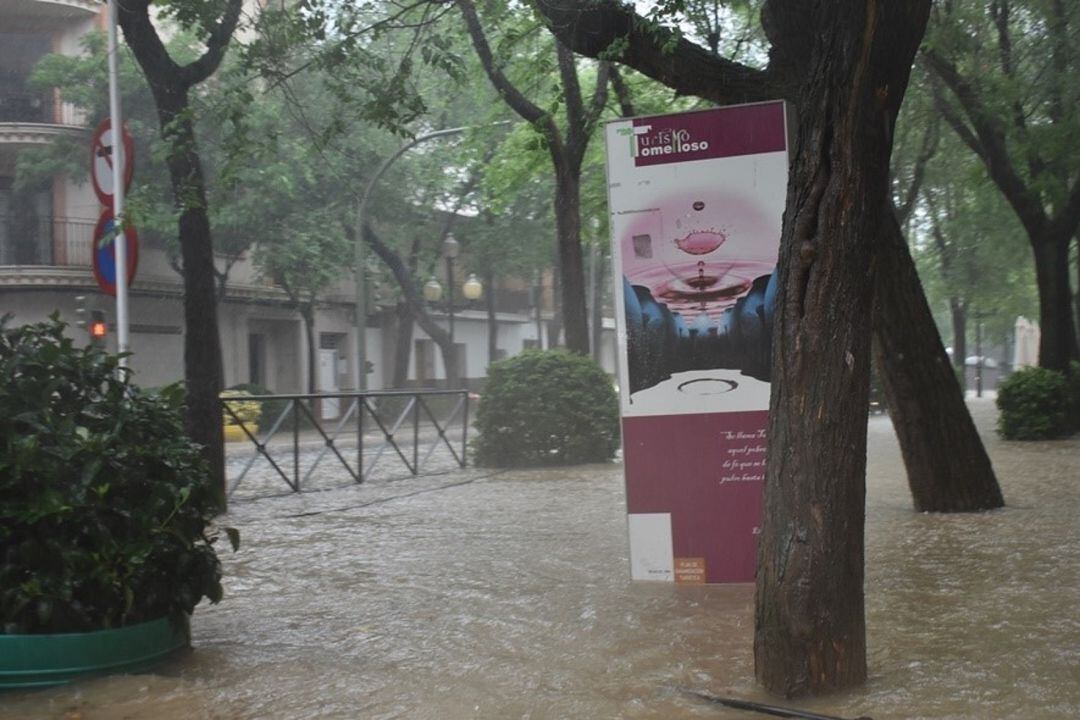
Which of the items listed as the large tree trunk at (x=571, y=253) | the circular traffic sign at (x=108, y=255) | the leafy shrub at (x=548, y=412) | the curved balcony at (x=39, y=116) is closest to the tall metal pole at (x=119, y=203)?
the circular traffic sign at (x=108, y=255)

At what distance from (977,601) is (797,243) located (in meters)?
2.90

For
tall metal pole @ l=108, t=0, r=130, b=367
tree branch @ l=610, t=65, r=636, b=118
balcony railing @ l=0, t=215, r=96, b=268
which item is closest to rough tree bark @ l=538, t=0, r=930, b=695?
tall metal pole @ l=108, t=0, r=130, b=367

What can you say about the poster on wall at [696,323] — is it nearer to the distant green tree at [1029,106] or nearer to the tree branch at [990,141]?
the distant green tree at [1029,106]

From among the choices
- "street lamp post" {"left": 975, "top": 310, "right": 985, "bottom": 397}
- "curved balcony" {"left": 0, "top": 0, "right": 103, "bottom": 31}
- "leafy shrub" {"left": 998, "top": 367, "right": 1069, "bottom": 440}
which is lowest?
"leafy shrub" {"left": 998, "top": 367, "right": 1069, "bottom": 440}

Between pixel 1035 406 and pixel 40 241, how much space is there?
70.7 ft

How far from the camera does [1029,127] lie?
1803 cm

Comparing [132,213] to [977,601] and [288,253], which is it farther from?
[288,253]

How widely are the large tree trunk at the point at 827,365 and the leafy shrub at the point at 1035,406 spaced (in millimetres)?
15289

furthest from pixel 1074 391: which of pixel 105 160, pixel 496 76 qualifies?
pixel 105 160

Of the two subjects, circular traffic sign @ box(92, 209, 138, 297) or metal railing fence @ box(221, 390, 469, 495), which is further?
metal railing fence @ box(221, 390, 469, 495)

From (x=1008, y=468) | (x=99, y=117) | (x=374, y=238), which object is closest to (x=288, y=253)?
(x=374, y=238)

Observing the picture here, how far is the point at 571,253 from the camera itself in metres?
17.8

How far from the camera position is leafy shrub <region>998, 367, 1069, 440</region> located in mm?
18359

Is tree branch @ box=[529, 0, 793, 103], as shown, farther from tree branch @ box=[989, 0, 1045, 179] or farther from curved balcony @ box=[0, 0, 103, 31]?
curved balcony @ box=[0, 0, 103, 31]
